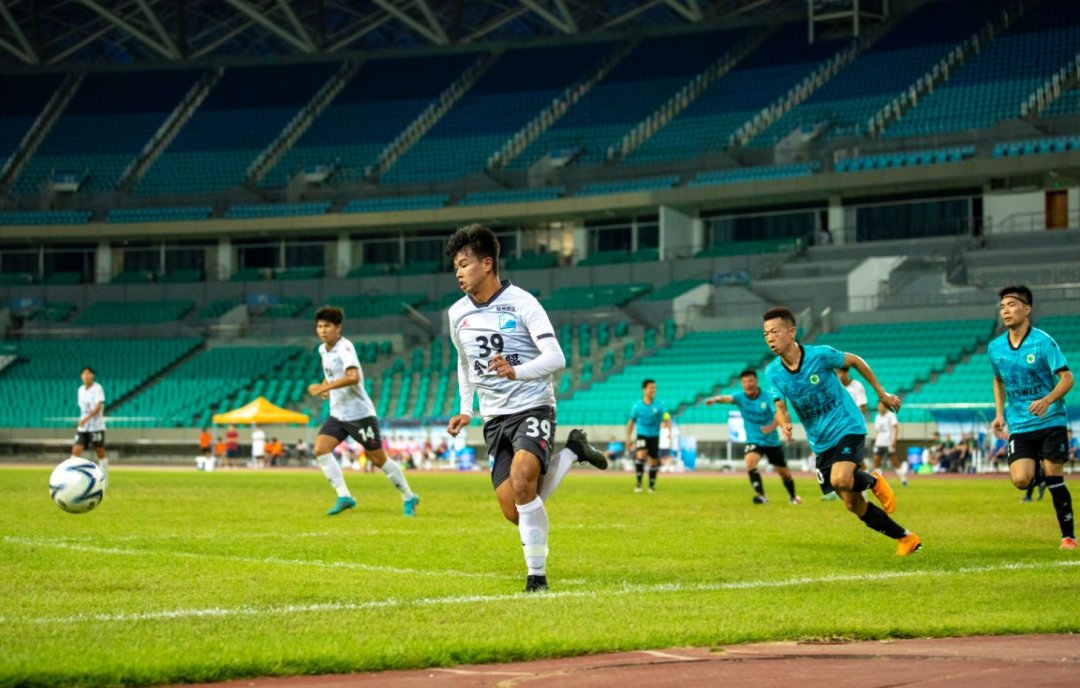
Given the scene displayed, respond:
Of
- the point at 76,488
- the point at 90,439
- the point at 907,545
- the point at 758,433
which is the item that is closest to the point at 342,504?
the point at 76,488

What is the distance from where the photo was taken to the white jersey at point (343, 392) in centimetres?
1738

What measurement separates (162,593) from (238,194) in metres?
58.3

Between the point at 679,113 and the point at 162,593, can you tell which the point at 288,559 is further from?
the point at 679,113

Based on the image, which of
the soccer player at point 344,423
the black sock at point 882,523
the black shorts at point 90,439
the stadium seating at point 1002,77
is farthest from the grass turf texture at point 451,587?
the stadium seating at point 1002,77

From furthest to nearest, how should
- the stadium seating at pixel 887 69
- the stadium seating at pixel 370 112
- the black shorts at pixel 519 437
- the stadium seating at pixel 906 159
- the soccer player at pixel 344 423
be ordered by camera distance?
1. the stadium seating at pixel 370 112
2. the stadium seating at pixel 887 69
3. the stadium seating at pixel 906 159
4. the soccer player at pixel 344 423
5. the black shorts at pixel 519 437

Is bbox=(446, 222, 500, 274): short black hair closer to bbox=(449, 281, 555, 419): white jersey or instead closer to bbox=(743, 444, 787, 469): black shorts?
bbox=(449, 281, 555, 419): white jersey

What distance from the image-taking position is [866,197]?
55219 millimetres

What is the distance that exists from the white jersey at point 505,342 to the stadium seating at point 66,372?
46066 millimetres

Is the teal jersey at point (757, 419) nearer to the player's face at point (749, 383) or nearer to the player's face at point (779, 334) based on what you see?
the player's face at point (749, 383)

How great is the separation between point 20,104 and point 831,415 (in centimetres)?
6758

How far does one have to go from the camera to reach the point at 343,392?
58.3 ft

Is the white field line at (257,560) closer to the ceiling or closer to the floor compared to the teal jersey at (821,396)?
closer to the floor

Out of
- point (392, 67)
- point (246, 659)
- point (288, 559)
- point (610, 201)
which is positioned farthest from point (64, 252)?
point (246, 659)

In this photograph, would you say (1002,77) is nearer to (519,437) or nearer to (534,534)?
(519,437)
